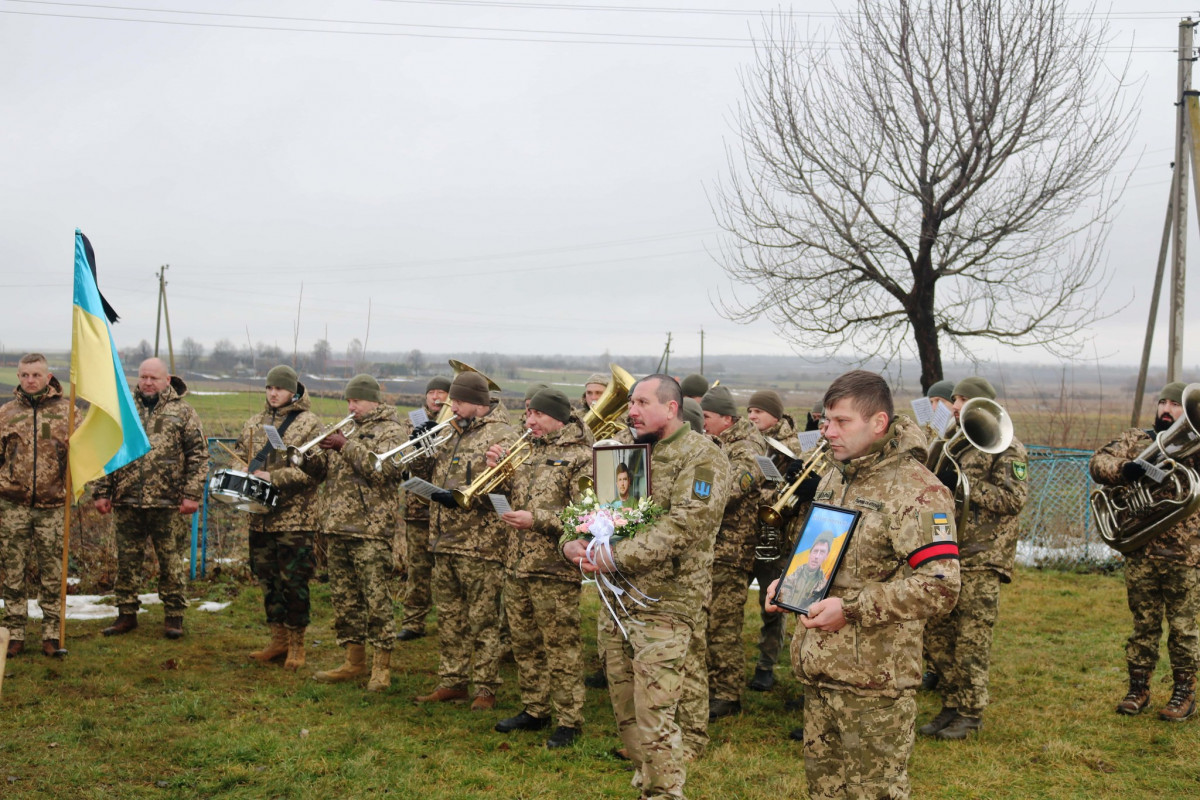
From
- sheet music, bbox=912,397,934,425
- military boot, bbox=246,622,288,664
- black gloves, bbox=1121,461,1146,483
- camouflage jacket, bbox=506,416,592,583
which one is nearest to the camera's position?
camouflage jacket, bbox=506,416,592,583

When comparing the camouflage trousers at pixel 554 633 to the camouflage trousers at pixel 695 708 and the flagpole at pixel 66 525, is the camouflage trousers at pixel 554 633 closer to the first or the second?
the camouflage trousers at pixel 695 708

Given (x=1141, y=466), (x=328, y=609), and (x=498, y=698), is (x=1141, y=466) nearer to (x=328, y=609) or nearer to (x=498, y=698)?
(x=498, y=698)

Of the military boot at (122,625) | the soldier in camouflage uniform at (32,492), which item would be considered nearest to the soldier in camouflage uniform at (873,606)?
the soldier in camouflage uniform at (32,492)

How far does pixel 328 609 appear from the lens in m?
10.2

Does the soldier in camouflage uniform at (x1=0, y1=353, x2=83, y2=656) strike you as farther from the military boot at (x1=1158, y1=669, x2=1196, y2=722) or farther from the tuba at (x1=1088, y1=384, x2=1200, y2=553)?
the military boot at (x1=1158, y1=669, x2=1196, y2=722)

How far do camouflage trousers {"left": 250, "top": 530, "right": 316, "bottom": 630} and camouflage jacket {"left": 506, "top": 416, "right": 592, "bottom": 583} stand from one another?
2419 mm

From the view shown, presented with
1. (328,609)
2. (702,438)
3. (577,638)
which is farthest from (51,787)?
(328,609)

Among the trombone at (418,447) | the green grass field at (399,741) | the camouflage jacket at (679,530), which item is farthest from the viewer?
the trombone at (418,447)

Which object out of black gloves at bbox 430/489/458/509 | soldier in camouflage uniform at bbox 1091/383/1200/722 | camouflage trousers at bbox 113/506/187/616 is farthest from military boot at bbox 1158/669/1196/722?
camouflage trousers at bbox 113/506/187/616

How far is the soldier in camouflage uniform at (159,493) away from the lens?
8.50m

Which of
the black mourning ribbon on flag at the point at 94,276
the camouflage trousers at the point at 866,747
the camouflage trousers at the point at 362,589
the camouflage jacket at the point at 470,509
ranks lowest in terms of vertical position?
the camouflage trousers at the point at 362,589

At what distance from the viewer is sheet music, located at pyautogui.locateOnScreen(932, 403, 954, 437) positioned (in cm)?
646

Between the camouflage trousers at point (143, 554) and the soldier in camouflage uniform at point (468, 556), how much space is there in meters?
3.15

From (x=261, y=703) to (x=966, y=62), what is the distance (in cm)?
1498
